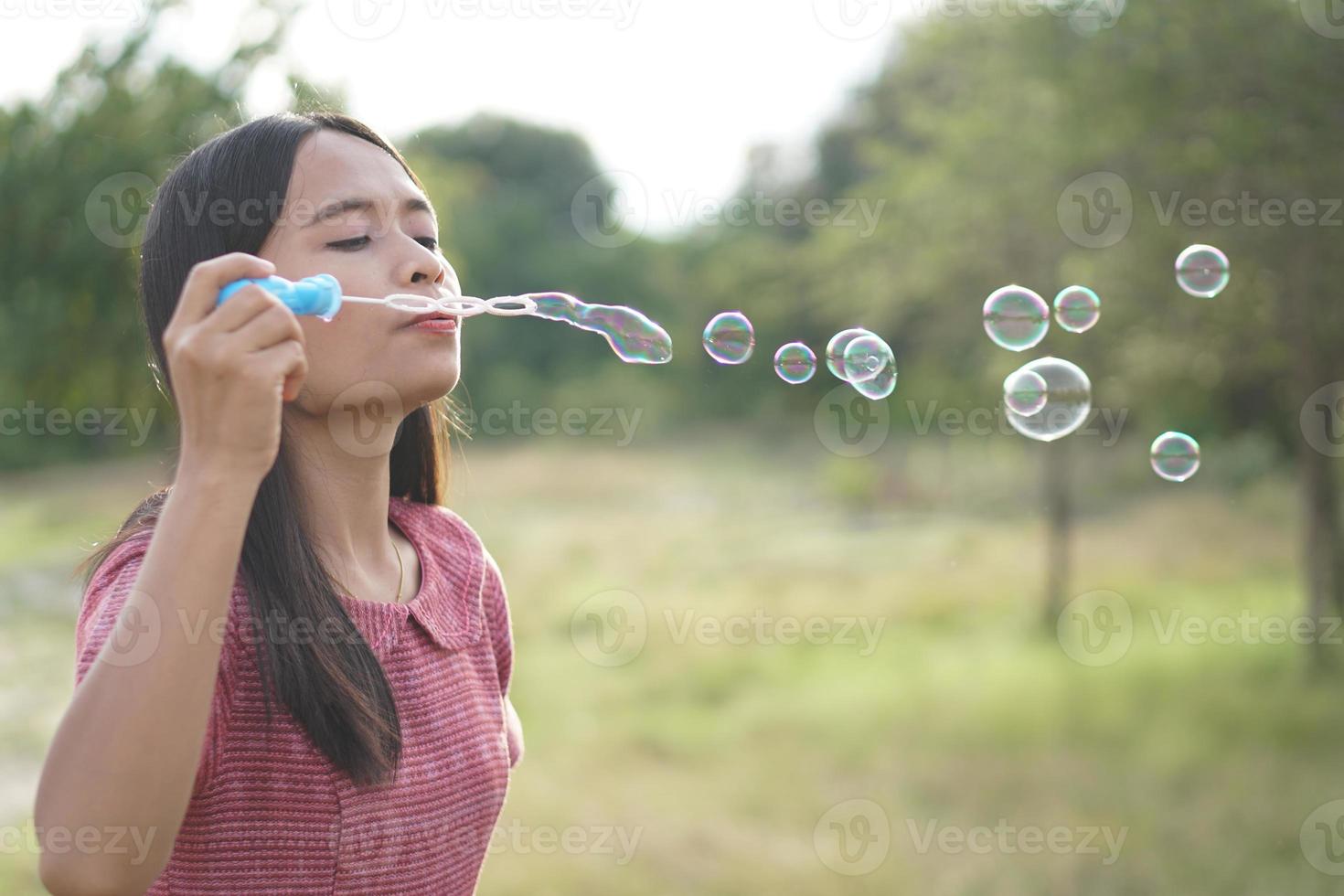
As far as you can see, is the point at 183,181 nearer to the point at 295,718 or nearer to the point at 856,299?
the point at 295,718

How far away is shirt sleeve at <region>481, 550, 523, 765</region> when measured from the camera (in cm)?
179

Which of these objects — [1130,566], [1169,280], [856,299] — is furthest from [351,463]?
[1130,566]

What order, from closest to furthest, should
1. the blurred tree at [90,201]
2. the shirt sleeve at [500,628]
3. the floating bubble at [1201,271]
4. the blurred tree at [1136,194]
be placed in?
1. the shirt sleeve at [500,628]
2. the floating bubble at [1201,271]
3. the blurred tree at [90,201]
4. the blurred tree at [1136,194]

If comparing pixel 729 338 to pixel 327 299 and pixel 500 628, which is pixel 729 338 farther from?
pixel 327 299

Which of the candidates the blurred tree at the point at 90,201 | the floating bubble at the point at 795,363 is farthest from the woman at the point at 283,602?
the blurred tree at the point at 90,201

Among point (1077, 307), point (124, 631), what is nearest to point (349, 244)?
point (124, 631)

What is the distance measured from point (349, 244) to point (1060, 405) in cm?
205

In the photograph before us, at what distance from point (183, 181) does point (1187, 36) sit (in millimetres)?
5360

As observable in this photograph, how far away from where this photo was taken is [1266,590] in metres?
8.17

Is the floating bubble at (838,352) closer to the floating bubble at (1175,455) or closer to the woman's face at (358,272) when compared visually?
the floating bubble at (1175,455)

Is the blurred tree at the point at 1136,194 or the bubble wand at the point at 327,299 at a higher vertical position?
the blurred tree at the point at 1136,194

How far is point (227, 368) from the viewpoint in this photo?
3.44ft

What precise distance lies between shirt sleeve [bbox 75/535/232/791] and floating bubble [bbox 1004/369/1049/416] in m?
2.19

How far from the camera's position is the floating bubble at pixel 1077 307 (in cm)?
293
